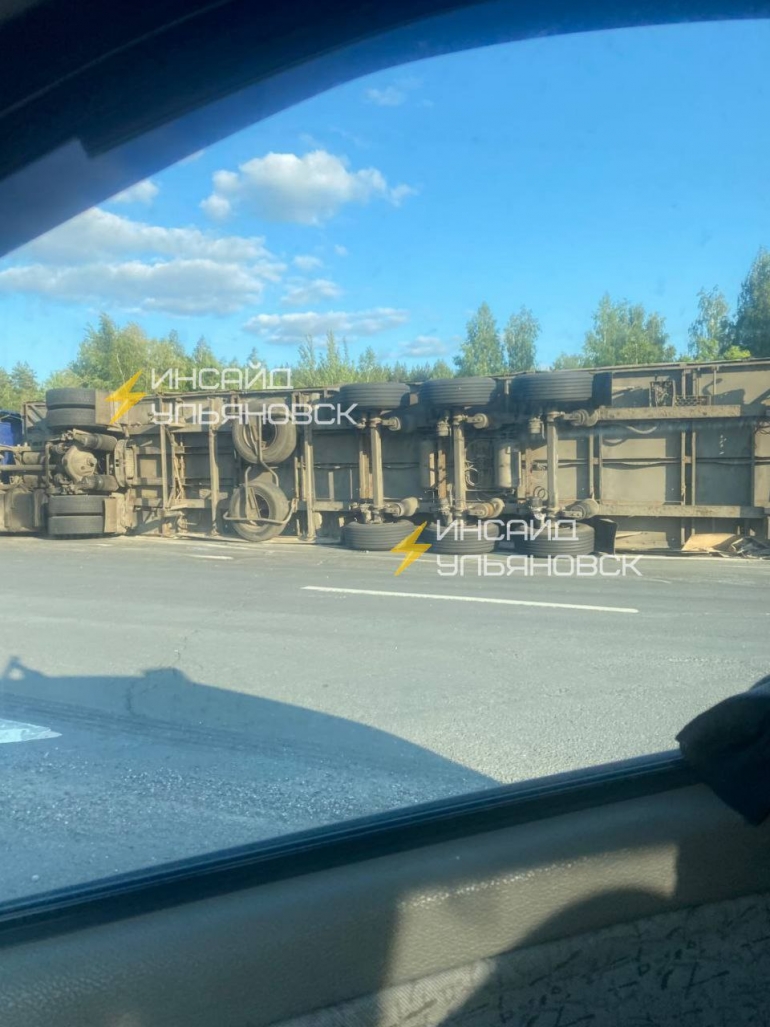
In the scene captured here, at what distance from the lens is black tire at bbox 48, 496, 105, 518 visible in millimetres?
13727

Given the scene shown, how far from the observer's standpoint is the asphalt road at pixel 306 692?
10.3 feet

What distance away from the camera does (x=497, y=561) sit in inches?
461

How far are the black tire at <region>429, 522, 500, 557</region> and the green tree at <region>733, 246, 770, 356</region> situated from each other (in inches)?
335

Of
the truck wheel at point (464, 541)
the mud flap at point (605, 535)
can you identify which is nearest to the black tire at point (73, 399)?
the truck wheel at point (464, 541)

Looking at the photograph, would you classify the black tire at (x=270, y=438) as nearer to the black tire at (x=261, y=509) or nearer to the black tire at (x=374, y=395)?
the black tire at (x=261, y=509)

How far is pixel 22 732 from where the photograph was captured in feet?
13.5

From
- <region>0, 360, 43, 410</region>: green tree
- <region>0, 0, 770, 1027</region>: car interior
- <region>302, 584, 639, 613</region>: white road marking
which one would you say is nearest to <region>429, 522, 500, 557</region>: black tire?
<region>302, 584, 639, 613</region>: white road marking

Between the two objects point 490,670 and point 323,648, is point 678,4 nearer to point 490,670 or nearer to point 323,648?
point 490,670

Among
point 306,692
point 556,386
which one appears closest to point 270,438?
point 556,386

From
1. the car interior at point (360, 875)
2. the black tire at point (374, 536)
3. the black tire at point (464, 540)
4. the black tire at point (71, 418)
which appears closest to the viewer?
the car interior at point (360, 875)

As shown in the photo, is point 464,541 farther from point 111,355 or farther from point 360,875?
point 360,875

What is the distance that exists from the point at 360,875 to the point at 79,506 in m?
13.0

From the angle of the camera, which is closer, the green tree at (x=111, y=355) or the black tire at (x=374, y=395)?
the green tree at (x=111, y=355)

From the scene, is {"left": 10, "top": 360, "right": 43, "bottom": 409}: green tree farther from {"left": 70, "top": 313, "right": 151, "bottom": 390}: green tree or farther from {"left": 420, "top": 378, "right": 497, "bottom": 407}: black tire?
{"left": 420, "top": 378, "right": 497, "bottom": 407}: black tire
